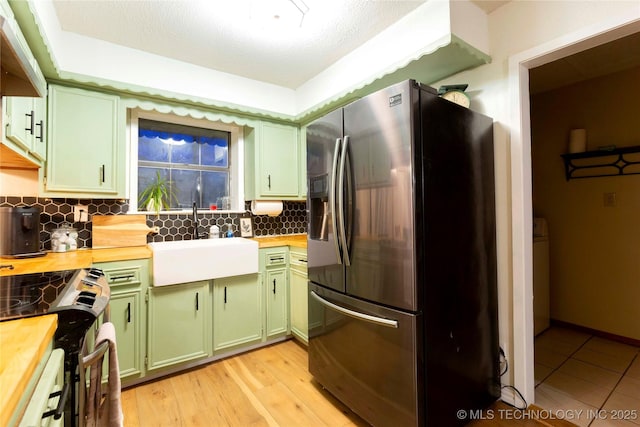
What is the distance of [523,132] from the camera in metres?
1.70

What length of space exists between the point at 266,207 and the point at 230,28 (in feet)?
4.82

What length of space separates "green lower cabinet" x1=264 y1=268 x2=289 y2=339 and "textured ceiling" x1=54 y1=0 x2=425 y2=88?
5.83ft

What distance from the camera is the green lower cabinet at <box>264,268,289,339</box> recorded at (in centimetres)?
251

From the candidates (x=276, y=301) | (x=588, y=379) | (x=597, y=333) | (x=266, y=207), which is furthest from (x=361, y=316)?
(x=597, y=333)

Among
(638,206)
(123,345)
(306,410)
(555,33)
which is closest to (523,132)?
(555,33)

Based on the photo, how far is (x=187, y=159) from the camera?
110 inches

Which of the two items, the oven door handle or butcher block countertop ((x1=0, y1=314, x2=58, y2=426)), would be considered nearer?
butcher block countertop ((x1=0, y1=314, x2=58, y2=426))

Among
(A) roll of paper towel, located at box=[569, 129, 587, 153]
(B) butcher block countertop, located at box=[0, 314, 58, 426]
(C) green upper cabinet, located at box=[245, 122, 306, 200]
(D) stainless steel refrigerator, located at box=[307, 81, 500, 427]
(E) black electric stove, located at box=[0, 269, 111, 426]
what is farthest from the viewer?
(C) green upper cabinet, located at box=[245, 122, 306, 200]

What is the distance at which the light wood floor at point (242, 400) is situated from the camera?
1638 mm

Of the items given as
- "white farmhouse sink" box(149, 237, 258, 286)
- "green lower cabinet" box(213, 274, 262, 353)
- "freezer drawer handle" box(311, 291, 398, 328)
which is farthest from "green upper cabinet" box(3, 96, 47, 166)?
"freezer drawer handle" box(311, 291, 398, 328)

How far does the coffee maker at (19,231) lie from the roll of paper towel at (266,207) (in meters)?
1.53

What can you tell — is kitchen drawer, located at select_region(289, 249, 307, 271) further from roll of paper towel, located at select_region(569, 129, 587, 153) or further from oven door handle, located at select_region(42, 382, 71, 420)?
roll of paper towel, located at select_region(569, 129, 587, 153)

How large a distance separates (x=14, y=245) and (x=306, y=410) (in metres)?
1.98

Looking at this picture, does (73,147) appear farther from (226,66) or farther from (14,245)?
(226,66)
